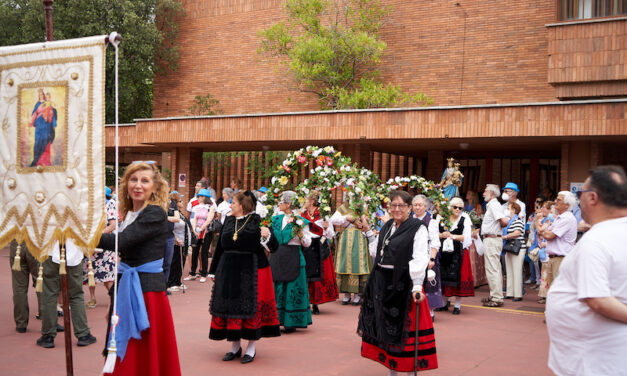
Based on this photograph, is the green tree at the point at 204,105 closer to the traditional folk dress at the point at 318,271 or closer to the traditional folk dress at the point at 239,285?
the traditional folk dress at the point at 318,271

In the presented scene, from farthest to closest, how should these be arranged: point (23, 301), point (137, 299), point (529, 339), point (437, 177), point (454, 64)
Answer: point (454, 64) → point (437, 177) → point (529, 339) → point (23, 301) → point (137, 299)

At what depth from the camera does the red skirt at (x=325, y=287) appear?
370 inches

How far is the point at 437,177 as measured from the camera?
19.0 m

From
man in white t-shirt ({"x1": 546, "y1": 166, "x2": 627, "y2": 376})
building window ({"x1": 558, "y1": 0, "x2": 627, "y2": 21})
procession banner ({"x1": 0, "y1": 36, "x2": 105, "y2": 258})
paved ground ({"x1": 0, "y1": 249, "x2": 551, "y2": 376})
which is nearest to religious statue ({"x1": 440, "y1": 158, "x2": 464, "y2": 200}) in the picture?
paved ground ({"x1": 0, "y1": 249, "x2": 551, "y2": 376})

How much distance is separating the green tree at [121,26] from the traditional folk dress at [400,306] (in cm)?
2234

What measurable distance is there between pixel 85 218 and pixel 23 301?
444 cm

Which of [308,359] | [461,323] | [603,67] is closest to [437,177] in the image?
[603,67]

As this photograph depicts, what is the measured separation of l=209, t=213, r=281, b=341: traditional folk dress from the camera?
21.0 feet

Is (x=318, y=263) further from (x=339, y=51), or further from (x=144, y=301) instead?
(x=339, y=51)

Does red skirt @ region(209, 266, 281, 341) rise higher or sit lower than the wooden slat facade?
lower

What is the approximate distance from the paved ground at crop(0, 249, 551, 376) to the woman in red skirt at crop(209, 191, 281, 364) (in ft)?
1.07

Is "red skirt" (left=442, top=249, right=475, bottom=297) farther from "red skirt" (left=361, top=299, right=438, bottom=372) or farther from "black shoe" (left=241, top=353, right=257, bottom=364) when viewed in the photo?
"black shoe" (left=241, top=353, right=257, bottom=364)

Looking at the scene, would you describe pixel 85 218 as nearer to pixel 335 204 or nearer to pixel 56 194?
pixel 56 194

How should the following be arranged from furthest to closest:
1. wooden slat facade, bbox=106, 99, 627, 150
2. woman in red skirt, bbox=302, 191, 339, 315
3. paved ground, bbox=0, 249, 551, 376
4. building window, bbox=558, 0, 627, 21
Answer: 1. building window, bbox=558, 0, 627, 21
2. wooden slat facade, bbox=106, 99, 627, 150
3. woman in red skirt, bbox=302, 191, 339, 315
4. paved ground, bbox=0, 249, 551, 376
